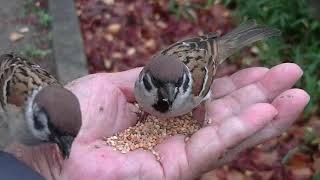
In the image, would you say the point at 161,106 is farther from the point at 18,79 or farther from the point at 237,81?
the point at 18,79

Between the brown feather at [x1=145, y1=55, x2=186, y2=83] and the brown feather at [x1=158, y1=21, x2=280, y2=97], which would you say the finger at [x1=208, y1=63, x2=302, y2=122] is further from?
the brown feather at [x1=145, y1=55, x2=186, y2=83]

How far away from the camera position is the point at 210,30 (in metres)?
4.43

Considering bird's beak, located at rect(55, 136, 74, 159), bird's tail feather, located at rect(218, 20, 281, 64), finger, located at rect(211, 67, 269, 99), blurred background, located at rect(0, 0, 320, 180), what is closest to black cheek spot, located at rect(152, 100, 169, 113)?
finger, located at rect(211, 67, 269, 99)

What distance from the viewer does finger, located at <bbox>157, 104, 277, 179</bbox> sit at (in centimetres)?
254

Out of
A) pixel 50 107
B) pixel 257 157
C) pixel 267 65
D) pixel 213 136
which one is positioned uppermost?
pixel 50 107

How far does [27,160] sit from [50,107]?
449mm

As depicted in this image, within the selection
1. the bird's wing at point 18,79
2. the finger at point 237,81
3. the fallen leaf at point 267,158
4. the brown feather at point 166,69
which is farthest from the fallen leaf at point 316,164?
the bird's wing at point 18,79

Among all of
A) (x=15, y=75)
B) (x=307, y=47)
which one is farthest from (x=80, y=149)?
(x=307, y=47)

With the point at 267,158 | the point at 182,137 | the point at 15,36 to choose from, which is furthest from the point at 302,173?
the point at 15,36

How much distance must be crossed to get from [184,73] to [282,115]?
443 millimetres

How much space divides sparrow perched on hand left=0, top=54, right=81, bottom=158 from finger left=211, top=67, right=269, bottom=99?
0.70 m

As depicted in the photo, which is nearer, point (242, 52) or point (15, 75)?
point (15, 75)

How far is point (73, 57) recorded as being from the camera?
408 cm

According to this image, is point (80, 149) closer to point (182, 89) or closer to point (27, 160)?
point (27, 160)
